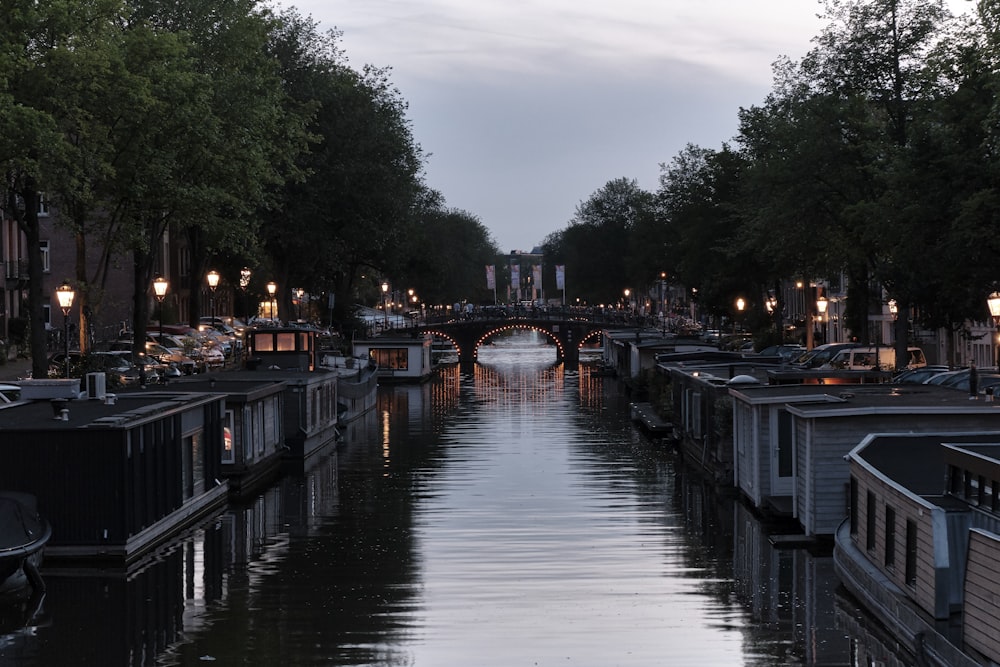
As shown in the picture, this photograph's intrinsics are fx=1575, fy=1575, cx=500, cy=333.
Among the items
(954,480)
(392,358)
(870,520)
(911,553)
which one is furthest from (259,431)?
(392,358)

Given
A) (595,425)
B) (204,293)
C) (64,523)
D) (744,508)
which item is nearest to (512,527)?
(744,508)

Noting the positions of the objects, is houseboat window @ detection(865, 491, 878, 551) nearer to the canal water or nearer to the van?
the canal water

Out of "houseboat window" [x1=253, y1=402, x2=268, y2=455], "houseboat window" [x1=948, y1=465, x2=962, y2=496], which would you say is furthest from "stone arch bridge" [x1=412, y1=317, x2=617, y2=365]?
"houseboat window" [x1=948, y1=465, x2=962, y2=496]

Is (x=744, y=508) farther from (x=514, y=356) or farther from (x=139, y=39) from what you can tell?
(x=514, y=356)

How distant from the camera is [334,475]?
49.1 metres

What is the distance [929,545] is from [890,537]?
329 cm

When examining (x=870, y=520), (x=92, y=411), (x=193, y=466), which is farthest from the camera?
(x=193, y=466)

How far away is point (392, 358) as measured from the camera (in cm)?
10306

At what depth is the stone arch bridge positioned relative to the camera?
138m

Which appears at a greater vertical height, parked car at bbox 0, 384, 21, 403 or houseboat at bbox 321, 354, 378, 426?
parked car at bbox 0, 384, 21, 403

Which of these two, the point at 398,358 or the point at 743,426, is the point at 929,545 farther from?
the point at 398,358

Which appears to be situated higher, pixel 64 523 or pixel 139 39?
pixel 139 39

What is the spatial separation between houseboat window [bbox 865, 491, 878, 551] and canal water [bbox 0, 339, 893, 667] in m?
1.11

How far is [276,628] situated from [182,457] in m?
11.3
